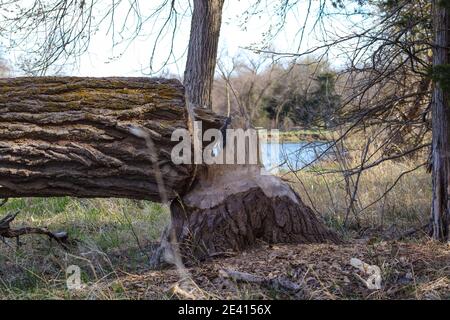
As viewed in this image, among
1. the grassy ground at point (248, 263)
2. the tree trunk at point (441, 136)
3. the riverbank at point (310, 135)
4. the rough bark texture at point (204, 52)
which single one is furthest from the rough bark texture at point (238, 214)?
the rough bark texture at point (204, 52)

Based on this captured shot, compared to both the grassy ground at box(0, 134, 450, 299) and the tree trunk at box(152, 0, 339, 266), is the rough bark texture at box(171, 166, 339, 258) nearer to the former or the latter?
the tree trunk at box(152, 0, 339, 266)

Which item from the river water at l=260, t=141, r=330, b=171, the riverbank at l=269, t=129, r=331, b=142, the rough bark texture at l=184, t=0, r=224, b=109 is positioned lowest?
the river water at l=260, t=141, r=330, b=171

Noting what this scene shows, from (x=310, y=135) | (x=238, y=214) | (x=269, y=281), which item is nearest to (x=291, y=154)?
(x=310, y=135)

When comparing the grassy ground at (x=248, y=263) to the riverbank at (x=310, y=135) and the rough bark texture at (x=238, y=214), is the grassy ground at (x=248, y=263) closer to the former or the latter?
the rough bark texture at (x=238, y=214)

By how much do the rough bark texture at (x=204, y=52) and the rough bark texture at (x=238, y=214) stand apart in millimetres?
3603

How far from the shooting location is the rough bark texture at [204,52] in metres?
8.04

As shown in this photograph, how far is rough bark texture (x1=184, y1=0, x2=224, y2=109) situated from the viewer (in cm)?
804

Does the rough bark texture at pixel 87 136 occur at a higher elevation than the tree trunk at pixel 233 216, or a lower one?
higher

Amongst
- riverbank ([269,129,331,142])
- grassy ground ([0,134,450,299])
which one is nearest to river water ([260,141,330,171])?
riverbank ([269,129,331,142])

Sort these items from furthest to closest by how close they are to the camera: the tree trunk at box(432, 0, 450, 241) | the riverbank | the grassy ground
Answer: the riverbank → the tree trunk at box(432, 0, 450, 241) → the grassy ground

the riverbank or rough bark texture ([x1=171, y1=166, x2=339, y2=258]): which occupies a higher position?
the riverbank

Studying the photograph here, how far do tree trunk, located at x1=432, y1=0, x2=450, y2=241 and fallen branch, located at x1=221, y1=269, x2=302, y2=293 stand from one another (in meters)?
1.90
